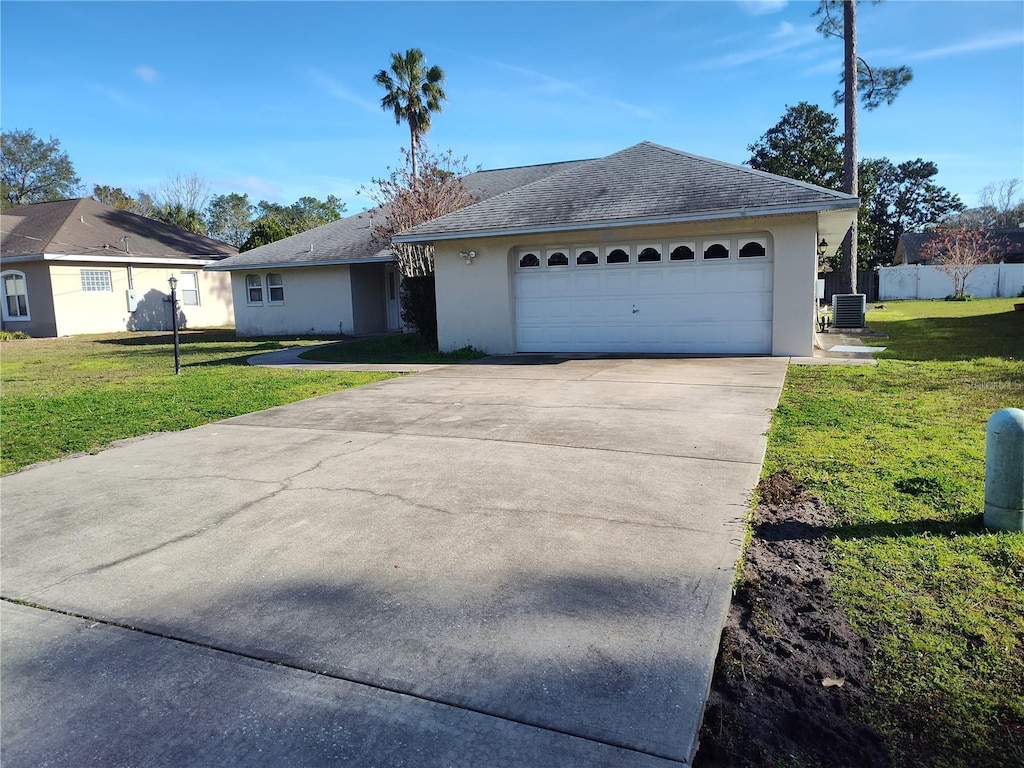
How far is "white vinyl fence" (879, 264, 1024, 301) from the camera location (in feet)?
122

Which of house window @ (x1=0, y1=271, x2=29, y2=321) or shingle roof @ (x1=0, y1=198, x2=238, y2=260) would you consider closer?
shingle roof @ (x1=0, y1=198, x2=238, y2=260)

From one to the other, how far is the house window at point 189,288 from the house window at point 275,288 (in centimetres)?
721

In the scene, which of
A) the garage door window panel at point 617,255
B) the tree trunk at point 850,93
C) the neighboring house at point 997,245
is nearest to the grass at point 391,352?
the garage door window panel at point 617,255

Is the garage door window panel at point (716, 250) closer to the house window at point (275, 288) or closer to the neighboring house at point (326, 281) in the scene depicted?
the neighboring house at point (326, 281)

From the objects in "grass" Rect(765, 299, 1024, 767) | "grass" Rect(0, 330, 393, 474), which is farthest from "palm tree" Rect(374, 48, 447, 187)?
"grass" Rect(765, 299, 1024, 767)

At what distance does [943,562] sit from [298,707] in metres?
3.35

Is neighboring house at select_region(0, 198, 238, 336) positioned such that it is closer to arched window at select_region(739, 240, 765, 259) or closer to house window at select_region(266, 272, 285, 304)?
house window at select_region(266, 272, 285, 304)

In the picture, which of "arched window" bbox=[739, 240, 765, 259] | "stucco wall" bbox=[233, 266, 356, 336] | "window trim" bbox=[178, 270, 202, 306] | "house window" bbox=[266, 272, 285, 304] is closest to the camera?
"arched window" bbox=[739, 240, 765, 259]

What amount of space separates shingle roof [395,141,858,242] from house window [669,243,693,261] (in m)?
1.03

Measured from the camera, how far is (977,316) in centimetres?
2203

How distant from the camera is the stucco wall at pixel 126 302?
25.7m

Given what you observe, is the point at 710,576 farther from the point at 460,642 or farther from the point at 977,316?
the point at 977,316

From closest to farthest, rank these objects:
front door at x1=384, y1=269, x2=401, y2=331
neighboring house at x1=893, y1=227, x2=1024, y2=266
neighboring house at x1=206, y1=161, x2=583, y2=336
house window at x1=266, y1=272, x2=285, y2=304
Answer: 1. neighboring house at x1=206, y1=161, x2=583, y2=336
2. front door at x1=384, y1=269, x2=401, y2=331
3. house window at x1=266, y1=272, x2=285, y2=304
4. neighboring house at x1=893, y1=227, x2=1024, y2=266

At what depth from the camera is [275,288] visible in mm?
24578
